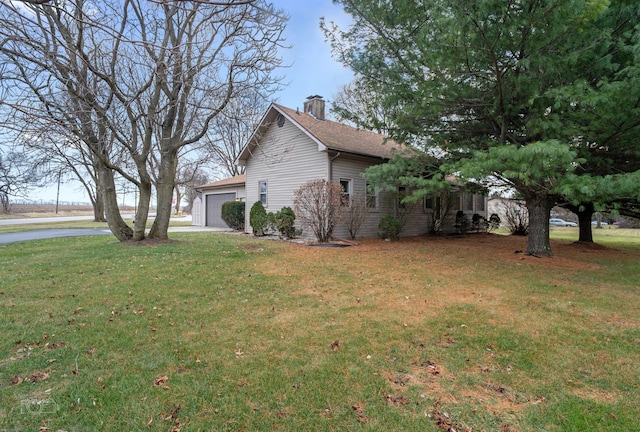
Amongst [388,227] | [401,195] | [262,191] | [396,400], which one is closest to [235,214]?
[262,191]

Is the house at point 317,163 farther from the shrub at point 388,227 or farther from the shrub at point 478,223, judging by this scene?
the shrub at point 478,223

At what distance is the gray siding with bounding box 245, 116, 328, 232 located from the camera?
1327 centimetres

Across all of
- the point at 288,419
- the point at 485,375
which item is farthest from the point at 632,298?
the point at 288,419

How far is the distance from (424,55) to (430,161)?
116 inches

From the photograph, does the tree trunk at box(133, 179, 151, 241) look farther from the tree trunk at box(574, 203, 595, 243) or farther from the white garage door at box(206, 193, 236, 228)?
the tree trunk at box(574, 203, 595, 243)

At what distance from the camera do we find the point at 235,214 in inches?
699

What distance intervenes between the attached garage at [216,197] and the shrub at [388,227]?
8.67 metres

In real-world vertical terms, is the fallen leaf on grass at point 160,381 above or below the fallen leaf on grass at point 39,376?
below

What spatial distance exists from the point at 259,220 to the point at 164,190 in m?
3.96

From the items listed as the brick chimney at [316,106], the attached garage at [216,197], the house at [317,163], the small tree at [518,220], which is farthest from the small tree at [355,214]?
the small tree at [518,220]

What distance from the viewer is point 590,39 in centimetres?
698

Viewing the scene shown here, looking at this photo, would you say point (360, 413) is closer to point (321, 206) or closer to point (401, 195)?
point (321, 206)

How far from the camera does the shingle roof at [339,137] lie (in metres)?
12.8

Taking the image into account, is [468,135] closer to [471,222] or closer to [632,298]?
[632,298]
